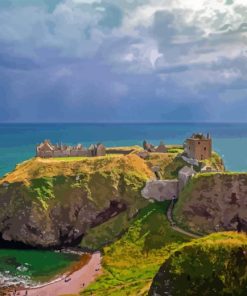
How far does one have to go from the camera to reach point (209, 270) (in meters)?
49.1

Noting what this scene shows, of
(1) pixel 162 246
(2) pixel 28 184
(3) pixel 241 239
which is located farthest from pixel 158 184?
(3) pixel 241 239

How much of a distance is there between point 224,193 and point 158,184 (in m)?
15.6

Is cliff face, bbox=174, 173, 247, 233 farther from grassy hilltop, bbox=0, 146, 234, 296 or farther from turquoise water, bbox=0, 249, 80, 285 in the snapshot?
turquoise water, bbox=0, 249, 80, 285

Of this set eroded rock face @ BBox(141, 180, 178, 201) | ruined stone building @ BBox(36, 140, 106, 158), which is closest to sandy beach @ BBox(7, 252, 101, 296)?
eroded rock face @ BBox(141, 180, 178, 201)

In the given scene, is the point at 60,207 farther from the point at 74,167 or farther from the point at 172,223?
the point at 172,223

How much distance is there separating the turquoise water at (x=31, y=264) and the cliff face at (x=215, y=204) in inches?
954

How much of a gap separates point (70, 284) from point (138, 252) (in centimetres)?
1757

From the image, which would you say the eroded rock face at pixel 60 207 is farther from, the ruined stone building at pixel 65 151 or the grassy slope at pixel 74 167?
the ruined stone building at pixel 65 151

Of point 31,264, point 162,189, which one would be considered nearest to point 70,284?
point 31,264

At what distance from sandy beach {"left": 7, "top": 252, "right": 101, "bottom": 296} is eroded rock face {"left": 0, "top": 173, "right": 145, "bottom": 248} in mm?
17637

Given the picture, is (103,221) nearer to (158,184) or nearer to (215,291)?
(158,184)

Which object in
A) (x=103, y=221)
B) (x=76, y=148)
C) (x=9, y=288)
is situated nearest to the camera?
(x=9, y=288)

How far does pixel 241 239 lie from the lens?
51.0m

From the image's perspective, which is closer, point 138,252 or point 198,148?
point 138,252
